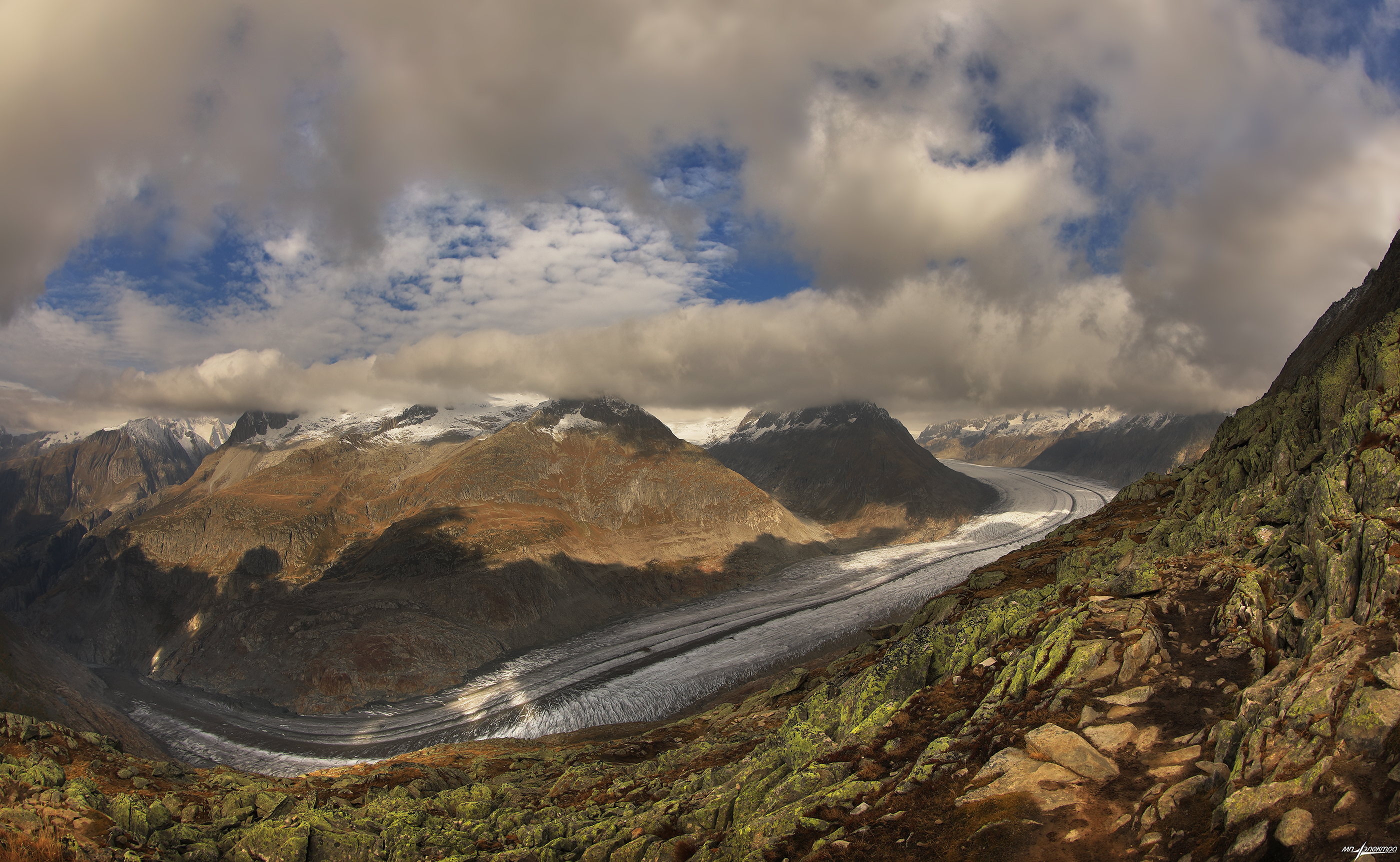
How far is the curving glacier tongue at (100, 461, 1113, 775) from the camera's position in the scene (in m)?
86.1

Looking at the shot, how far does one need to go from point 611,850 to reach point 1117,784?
16.8m

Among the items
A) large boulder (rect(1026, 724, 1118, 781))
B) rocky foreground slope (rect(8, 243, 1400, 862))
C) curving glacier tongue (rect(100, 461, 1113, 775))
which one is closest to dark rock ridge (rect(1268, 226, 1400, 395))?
rocky foreground slope (rect(8, 243, 1400, 862))

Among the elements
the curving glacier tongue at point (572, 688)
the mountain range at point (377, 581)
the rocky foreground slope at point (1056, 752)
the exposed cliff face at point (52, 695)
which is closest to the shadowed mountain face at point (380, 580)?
the mountain range at point (377, 581)

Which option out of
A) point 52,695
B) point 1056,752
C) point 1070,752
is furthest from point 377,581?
point 1070,752

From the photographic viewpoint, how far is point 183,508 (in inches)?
7672

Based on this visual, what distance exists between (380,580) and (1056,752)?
151 metres

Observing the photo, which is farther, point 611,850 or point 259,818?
point 259,818

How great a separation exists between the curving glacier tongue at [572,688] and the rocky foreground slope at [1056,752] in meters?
46.2

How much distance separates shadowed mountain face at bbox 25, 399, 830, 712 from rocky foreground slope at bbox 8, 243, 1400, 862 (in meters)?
76.4

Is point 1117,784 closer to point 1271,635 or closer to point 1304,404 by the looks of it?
point 1271,635

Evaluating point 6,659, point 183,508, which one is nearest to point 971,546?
point 6,659

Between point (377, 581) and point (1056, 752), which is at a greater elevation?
point (377, 581)

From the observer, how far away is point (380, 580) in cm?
14188
